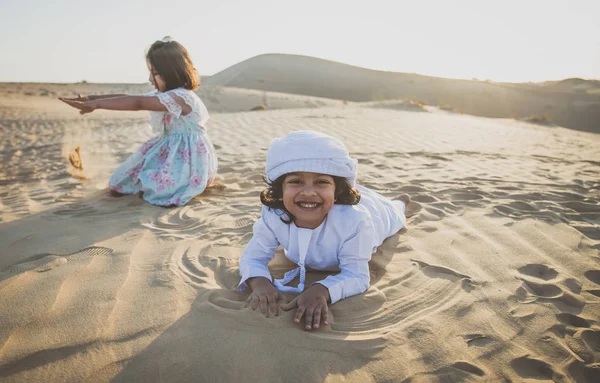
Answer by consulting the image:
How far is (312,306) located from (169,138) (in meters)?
2.56

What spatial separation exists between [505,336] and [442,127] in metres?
Result: 7.42

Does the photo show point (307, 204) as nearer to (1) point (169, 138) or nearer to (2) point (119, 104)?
(2) point (119, 104)

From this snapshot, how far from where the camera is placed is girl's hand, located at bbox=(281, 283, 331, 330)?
1.62m

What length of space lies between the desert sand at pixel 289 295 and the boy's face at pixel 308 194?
0.45 m

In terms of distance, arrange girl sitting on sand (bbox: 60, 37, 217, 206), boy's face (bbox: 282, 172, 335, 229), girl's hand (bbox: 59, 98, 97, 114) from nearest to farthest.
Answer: boy's face (bbox: 282, 172, 335, 229), girl's hand (bbox: 59, 98, 97, 114), girl sitting on sand (bbox: 60, 37, 217, 206)

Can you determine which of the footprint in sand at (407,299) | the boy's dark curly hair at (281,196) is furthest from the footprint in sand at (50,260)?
the footprint in sand at (407,299)

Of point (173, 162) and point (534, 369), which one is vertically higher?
point (173, 162)

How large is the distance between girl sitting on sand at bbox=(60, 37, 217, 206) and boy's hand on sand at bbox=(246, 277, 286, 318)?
168 centimetres

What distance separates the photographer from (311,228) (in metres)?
1.90

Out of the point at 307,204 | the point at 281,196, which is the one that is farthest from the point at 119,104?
the point at 307,204

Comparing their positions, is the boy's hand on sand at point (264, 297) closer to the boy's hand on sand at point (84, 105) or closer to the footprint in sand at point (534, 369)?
the footprint in sand at point (534, 369)

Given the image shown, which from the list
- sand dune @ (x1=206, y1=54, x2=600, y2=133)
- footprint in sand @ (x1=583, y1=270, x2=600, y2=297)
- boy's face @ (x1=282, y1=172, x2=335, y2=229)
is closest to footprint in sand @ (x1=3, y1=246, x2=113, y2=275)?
boy's face @ (x1=282, y1=172, x2=335, y2=229)

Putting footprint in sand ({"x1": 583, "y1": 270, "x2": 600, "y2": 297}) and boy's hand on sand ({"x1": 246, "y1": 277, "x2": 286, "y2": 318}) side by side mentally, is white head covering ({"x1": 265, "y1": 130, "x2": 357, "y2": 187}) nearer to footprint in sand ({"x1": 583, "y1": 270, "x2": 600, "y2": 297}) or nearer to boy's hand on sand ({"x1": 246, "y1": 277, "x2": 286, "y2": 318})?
boy's hand on sand ({"x1": 246, "y1": 277, "x2": 286, "y2": 318})

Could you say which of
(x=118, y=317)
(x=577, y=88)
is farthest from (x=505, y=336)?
(x=577, y=88)
